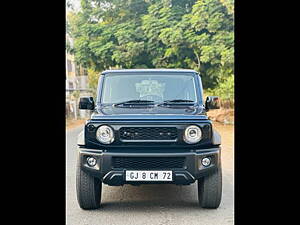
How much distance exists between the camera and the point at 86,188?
5.64m

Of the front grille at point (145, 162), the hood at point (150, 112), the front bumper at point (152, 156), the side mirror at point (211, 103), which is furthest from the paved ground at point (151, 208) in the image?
the side mirror at point (211, 103)

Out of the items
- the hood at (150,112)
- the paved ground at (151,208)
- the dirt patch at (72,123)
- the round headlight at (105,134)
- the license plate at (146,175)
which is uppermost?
the hood at (150,112)

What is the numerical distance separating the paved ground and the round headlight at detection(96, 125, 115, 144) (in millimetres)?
965

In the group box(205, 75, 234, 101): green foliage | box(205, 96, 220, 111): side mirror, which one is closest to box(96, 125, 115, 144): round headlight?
box(205, 96, 220, 111): side mirror

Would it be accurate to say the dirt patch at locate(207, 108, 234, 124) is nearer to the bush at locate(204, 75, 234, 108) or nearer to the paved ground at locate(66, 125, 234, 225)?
the bush at locate(204, 75, 234, 108)

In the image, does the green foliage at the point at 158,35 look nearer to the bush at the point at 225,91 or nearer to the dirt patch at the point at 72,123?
the bush at the point at 225,91

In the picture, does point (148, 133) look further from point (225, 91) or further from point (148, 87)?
point (225, 91)

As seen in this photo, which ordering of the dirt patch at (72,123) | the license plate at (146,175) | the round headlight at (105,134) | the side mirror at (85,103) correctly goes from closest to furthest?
the license plate at (146,175)
the round headlight at (105,134)
the side mirror at (85,103)
the dirt patch at (72,123)

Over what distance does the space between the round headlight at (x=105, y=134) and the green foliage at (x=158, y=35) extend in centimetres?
1219

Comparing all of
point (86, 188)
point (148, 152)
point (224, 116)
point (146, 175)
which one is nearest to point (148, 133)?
point (148, 152)

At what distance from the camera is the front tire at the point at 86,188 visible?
5633 mm

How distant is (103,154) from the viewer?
5.36 m
